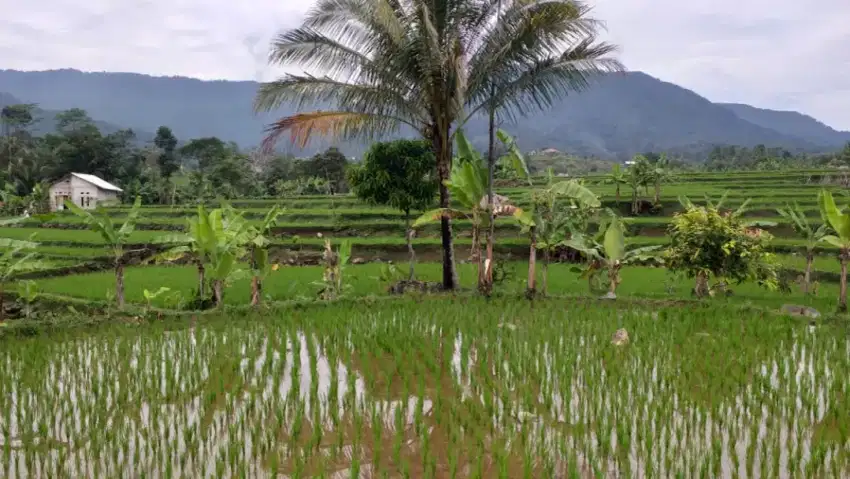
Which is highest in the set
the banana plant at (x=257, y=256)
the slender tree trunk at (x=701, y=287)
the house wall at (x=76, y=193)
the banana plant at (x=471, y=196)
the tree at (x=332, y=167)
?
the tree at (x=332, y=167)

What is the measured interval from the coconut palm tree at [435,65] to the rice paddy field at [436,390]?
9.09 ft

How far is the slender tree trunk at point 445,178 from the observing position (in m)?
9.73

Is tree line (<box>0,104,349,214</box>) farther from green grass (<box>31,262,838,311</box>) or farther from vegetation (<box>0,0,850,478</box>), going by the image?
vegetation (<box>0,0,850,478</box>)

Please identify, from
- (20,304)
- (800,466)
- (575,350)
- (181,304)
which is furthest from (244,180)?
(800,466)

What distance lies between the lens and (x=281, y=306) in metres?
8.70

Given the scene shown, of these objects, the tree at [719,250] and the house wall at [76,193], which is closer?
the tree at [719,250]

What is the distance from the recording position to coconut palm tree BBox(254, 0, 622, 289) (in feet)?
29.3

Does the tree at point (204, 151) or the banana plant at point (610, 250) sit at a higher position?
the tree at point (204, 151)

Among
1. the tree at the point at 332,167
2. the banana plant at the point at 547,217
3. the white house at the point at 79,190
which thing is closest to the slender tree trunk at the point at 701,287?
the banana plant at the point at 547,217

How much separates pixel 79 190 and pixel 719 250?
33812mm

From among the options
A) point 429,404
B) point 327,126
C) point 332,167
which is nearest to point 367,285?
point 327,126

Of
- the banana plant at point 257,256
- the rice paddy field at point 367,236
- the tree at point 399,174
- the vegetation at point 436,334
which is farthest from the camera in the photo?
the rice paddy field at point 367,236

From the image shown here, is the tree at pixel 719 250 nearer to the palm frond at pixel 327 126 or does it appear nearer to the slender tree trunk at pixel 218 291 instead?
the palm frond at pixel 327 126

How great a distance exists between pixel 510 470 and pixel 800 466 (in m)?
1.71
